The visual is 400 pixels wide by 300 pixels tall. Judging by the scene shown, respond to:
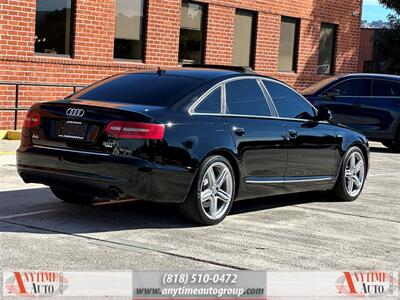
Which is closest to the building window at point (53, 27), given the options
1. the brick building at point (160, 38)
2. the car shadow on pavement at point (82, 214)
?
the brick building at point (160, 38)

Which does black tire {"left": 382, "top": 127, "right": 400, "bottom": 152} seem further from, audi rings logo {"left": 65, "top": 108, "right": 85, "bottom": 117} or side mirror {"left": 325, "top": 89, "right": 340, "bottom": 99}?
audi rings logo {"left": 65, "top": 108, "right": 85, "bottom": 117}

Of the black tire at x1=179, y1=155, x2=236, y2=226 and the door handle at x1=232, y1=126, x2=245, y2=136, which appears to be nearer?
the black tire at x1=179, y1=155, x2=236, y2=226

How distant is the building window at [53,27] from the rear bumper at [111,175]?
923 cm

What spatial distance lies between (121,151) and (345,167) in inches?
137

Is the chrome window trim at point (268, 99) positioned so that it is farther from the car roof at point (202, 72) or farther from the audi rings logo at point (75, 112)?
the audi rings logo at point (75, 112)

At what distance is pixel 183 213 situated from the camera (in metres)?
7.23

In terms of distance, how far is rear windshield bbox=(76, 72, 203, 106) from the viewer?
7312 millimetres

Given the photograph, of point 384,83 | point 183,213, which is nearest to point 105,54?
point 384,83

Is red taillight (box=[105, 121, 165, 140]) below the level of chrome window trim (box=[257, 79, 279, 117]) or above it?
below

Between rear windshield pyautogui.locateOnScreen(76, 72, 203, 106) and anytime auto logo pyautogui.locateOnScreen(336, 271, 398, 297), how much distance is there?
2578 mm

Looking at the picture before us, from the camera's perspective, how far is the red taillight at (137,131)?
6746 millimetres

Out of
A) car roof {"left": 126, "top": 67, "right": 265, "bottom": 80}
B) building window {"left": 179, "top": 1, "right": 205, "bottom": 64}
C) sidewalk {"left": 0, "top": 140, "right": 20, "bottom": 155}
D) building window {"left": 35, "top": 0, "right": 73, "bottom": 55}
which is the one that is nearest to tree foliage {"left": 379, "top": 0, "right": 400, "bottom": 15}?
building window {"left": 179, "top": 1, "right": 205, "bottom": 64}

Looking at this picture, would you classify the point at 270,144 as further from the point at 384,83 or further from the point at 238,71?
the point at 384,83

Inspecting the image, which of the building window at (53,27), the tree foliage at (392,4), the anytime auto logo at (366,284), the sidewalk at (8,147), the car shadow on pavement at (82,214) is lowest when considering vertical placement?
the sidewalk at (8,147)
